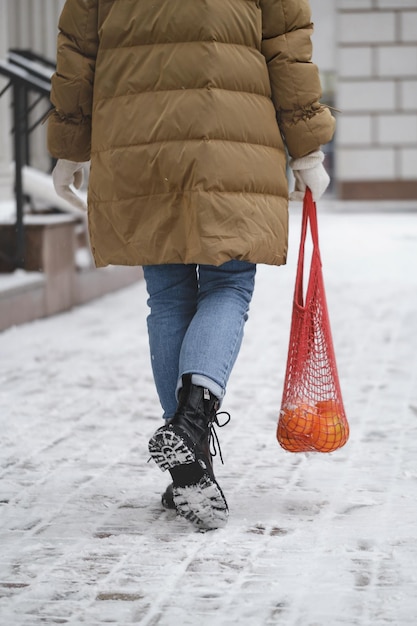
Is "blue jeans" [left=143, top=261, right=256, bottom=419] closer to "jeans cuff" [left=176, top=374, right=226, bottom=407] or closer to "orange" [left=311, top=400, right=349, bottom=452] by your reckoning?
"jeans cuff" [left=176, top=374, right=226, bottom=407]

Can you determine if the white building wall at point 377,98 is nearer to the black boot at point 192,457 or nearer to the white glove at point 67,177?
the white glove at point 67,177

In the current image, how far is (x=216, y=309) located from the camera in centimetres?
297

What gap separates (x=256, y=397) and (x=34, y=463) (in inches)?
50.7

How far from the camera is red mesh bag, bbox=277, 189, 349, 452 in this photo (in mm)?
3111

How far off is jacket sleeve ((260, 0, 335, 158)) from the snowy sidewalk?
970 mm

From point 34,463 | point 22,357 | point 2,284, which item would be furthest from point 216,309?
point 2,284

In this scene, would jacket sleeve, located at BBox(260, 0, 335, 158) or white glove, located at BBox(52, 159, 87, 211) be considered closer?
jacket sleeve, located at BBox(260, 0, 335, 158)

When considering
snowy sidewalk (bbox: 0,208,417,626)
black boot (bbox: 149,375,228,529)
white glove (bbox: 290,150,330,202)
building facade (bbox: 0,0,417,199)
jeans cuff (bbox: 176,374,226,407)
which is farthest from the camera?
building facade (bbox: 0,0,417,199)

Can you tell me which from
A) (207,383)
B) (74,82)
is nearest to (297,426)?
(207,383)

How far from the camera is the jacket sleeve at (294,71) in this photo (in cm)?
294

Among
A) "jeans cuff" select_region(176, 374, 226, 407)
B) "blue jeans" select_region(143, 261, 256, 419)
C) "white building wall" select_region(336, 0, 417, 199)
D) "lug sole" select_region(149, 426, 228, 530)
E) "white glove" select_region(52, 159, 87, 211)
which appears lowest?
"white building wall" select_region(336, 0, 417, 199)

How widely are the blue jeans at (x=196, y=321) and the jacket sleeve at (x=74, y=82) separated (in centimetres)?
39

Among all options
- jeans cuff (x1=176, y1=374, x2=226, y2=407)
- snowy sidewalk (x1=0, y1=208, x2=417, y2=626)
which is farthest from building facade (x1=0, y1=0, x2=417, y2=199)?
jeans cuff (x1=176, y1=374, x2=226, y2=407)

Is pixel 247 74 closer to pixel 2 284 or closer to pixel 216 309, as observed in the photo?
pixel 216 309
